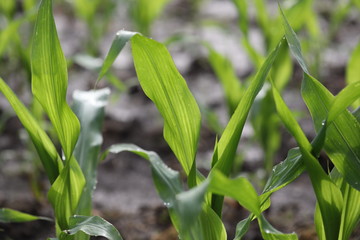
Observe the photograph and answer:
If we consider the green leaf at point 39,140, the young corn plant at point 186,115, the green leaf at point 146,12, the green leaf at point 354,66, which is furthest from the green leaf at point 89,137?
the green leaf at point 146,12

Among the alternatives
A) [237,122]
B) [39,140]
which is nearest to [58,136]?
[39,140]

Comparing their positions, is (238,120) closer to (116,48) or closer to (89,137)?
(116,48)

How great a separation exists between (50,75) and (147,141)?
1.18 m

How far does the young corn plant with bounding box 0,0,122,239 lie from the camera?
1229mm

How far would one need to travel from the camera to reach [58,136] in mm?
1279

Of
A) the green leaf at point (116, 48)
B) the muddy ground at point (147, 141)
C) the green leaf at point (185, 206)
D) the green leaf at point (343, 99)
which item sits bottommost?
the muddy ground at point (147, 141)

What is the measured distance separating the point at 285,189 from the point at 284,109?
3.00ft

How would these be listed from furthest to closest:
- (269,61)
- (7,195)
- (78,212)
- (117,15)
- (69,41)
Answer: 1. (117,15)
2. (69,41)
3. (7,195)
4. (78,212)
5. (269,61)

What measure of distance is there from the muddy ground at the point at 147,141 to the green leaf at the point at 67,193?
1.53 ft

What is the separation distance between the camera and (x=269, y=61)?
116 cm

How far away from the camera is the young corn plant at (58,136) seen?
1.23m

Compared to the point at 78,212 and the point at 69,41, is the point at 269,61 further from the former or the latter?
the point at 69,41

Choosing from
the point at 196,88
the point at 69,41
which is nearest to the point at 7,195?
the point at 196,88

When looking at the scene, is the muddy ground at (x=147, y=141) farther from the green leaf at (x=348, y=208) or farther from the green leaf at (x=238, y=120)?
the green leaf at (x=238, y=120)
